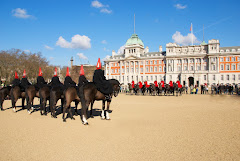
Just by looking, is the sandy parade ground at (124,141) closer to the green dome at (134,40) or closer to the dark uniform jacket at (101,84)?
the dark uniform jacket at (101,84)

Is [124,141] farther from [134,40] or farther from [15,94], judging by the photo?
[134,40]

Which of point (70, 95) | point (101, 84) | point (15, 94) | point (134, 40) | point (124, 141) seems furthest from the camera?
point (134, 40)

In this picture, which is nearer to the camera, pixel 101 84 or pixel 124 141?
pixel 124 141

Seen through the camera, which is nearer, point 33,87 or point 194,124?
point 194,124

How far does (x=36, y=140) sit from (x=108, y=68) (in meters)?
71.8

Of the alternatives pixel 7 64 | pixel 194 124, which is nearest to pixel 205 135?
pixel 194 124

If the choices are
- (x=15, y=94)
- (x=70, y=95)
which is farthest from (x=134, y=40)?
(x=70, y=95)

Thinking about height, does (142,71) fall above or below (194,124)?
above

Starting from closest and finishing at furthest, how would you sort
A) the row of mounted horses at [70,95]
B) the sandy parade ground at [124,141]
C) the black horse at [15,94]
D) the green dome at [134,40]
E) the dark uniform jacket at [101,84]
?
1. the sandy parade ground at [124,141]
2. the row of mounted horses at [70,95]
3. the dark uniform jacket at [101,84]
4. the black horse at [15,94]
5. the green dome at [134,40]

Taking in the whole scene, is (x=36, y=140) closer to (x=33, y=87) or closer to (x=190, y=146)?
(x=190, y=146)

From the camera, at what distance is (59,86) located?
10.9m

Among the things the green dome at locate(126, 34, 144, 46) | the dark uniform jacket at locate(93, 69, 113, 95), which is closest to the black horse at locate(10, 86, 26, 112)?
the dark uniform jacket at locate(93, 69, 113, 95)

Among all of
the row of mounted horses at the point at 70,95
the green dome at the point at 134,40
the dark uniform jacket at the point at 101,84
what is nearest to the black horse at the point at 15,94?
the row of mounted horses at the point at 70,95

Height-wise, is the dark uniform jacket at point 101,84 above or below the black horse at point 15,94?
above
